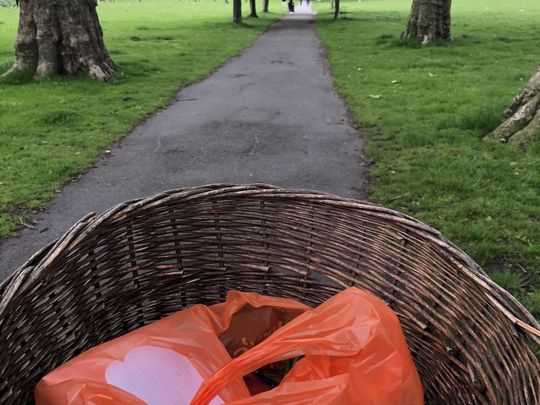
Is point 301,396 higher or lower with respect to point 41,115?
higher

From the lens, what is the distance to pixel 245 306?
2.13 m

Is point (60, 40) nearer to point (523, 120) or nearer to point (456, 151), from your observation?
point (456, 151)

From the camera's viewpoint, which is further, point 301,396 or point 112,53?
point 112,53

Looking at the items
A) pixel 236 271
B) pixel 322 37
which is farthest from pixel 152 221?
pixel 322 37

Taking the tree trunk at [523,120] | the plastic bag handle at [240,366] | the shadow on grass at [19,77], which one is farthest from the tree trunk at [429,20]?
the plastic bag handle at [240,366]

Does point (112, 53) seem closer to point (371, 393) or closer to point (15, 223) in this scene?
point (15, 223)

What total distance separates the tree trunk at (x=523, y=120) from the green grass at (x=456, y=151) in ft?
0.51

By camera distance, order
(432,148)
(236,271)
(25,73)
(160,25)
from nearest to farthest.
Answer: (236,271), (432,148), (25,73), (160,25)

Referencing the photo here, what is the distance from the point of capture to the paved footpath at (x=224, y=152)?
4081 millimetres

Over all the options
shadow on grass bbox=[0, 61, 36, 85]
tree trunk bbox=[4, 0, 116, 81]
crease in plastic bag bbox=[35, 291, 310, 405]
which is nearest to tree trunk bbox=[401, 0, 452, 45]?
tree trunk bbox=[4, 0, 116, 81]

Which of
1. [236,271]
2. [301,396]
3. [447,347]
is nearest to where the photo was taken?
[301,396]

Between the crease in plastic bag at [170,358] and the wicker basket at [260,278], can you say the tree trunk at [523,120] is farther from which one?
the crease in plastic bag at [170,358]

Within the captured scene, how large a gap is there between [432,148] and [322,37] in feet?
41.3

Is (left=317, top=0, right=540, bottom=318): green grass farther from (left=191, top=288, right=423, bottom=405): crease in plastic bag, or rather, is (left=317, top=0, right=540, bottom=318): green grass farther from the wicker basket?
(left=191, top=288, right=423, bottom=405): crease in plastic bag
